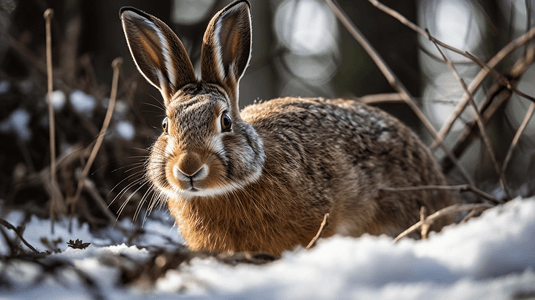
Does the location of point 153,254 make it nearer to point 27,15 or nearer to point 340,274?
point 340,274

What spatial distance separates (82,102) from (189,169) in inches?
78.0

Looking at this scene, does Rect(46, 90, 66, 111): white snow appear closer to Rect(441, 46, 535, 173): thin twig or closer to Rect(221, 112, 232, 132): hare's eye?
Rect(221, 112, 232, 132): hare's eye

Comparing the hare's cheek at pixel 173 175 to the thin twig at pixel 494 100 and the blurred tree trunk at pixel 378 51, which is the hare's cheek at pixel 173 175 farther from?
the blurred tree trunk at pixel 378 51

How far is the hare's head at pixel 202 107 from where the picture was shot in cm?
244

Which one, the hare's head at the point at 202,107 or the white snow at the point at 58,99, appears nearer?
the hare's head at the point at 202,107

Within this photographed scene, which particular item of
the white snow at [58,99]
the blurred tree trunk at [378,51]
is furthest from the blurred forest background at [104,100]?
the blurred tree trunk at [378,51]

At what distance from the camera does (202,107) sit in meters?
2.67

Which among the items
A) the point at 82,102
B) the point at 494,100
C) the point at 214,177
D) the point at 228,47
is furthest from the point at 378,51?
the point at 214,177

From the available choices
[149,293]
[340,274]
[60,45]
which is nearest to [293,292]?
[340,274]

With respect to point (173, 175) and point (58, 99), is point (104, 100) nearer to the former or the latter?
point (58, 99)

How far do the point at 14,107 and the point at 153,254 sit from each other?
291 centimetres

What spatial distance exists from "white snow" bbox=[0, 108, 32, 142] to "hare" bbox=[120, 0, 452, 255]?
139 centimetres

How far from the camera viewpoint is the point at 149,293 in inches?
47.3

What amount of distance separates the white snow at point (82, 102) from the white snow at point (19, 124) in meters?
0.41
